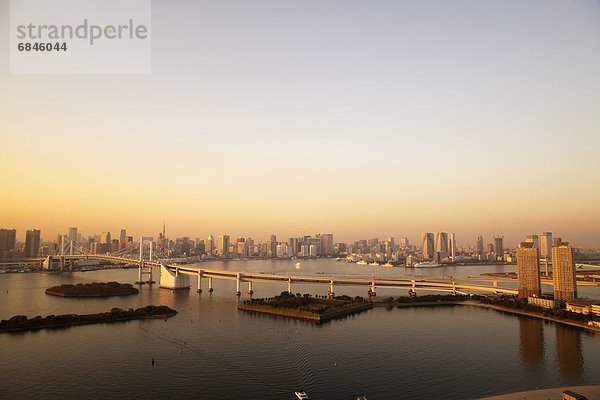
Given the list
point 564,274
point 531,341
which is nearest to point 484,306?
point 564,274

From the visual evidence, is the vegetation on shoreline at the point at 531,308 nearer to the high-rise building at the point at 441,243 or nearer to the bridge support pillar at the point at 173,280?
the bridge support pillar at the point at 173,280

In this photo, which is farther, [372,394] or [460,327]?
[460,327]

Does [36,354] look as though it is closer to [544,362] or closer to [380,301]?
[544,362]

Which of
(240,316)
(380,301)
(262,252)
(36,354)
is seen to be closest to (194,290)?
(240,316)

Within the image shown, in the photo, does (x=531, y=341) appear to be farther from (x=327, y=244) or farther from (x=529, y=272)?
(x=327, y=244)

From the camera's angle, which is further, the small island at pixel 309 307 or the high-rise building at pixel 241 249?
the high-rise building at pixel 241 249

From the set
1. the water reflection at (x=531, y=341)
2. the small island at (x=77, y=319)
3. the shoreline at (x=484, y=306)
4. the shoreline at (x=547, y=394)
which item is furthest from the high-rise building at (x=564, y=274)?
the small island at (x=77, y=319)
